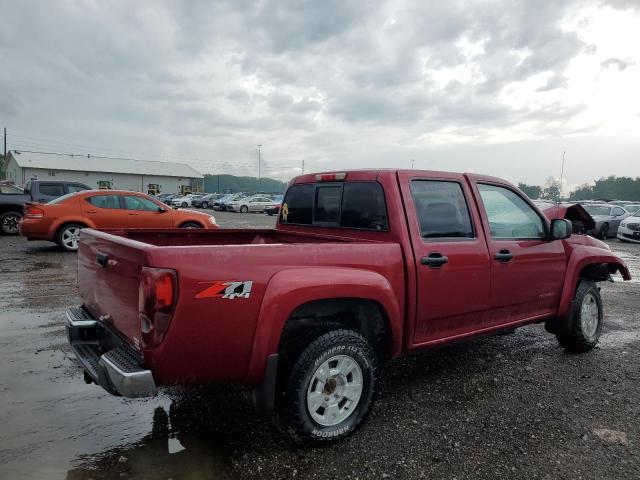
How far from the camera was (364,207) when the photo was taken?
383 centimetres

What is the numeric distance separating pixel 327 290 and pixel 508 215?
226 centimetres

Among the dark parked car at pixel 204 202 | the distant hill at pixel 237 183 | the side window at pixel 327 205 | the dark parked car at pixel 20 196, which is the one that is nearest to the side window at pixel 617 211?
the side window at pixel 327 205

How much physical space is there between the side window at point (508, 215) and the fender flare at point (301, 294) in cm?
145

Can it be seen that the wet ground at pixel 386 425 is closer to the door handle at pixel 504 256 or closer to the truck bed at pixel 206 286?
the truck bed at pixel 206 286

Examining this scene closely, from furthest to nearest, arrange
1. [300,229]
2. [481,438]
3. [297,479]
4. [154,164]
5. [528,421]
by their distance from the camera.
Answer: [154,164], [300,229], [528,421], [481,438], [297,479]

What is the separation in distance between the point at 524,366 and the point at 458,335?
50.1 inches

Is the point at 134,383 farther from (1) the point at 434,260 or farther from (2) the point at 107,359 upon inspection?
(1) the point at 434,260

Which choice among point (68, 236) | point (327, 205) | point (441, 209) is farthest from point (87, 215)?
point (441, 209)

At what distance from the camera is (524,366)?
4.67m

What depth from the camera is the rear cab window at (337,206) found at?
146 inches

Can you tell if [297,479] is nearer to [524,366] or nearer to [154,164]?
[524,366]

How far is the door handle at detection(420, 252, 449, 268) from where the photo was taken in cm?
350

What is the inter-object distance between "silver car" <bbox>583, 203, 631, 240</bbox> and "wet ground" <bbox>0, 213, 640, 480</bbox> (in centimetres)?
1609

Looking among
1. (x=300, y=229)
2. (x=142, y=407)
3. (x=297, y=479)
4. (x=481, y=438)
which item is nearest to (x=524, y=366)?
(x=481, y=438)
